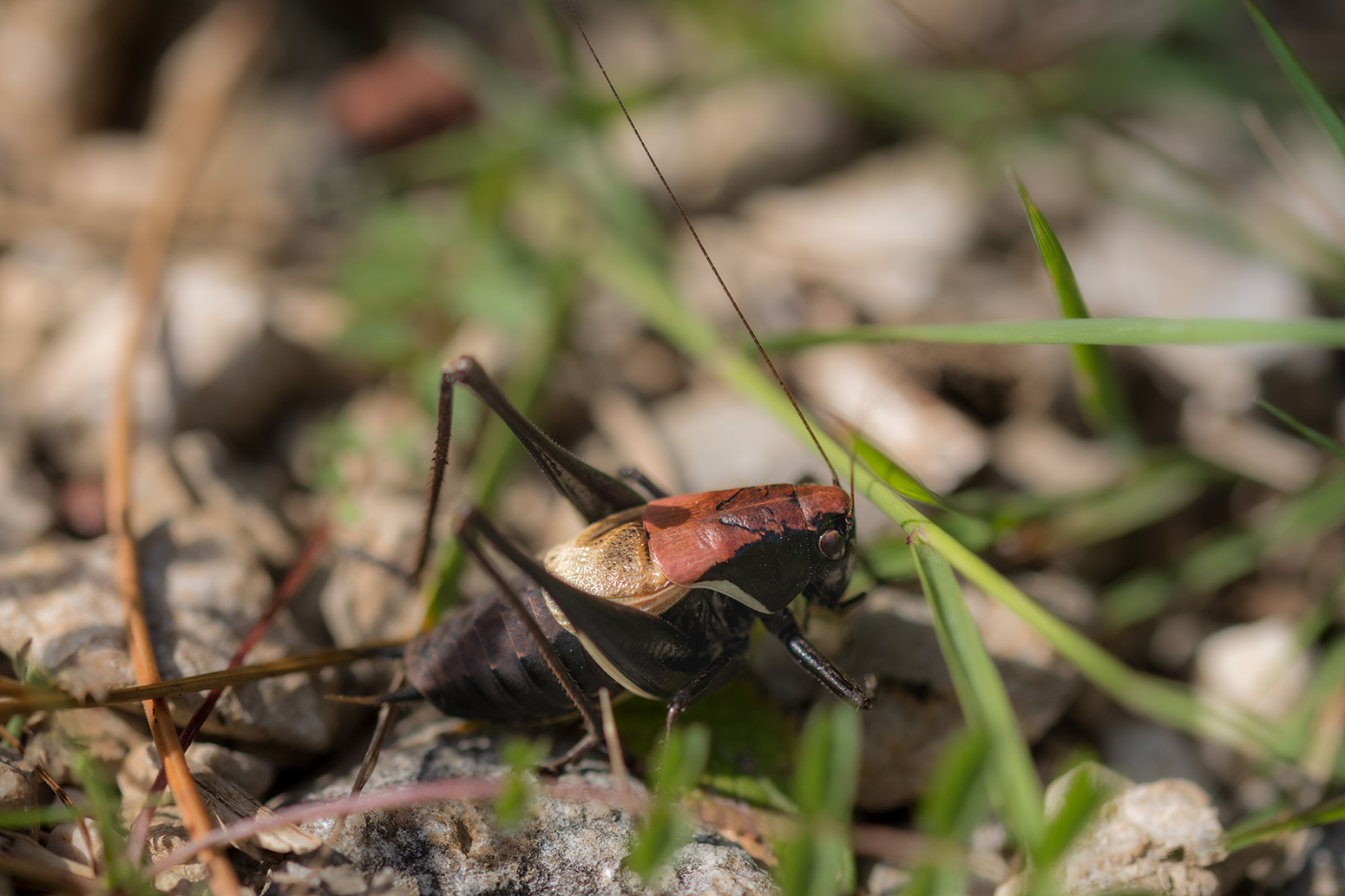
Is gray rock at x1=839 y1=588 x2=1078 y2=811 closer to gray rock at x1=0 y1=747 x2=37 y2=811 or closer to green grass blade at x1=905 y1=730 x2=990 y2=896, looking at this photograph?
green grass blade at x1=905 y1=730 x2=990 y2=896

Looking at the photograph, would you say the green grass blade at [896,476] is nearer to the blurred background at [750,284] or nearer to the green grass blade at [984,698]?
the green grass blade at [984,698]

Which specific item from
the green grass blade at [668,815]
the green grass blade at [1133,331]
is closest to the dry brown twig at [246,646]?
the green grass blade at [668,815]

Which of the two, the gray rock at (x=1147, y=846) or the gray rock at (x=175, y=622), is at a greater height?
the gray rock at (x=175, y=622)

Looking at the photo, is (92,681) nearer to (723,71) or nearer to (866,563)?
(866,563)

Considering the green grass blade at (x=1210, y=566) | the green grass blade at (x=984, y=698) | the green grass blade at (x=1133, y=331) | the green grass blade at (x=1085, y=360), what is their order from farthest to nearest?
the green grass blade at (x=1210, y=566) → the green grass blade at (x=1085, y=360) → the green grass blade at (x=1133, y=331) → the green grass blade at (x=984, y=698)

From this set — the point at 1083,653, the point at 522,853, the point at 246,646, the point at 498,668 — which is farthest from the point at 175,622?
the point at 1083,653

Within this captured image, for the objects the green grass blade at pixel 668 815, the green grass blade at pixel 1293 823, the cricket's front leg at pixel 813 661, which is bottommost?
the green grass blade at pixel 1293 823

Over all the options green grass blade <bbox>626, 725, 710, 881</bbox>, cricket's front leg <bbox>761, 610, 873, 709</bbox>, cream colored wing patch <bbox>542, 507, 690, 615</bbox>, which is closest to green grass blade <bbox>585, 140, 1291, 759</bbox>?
cricket's front leg <bbox>761, 610, 873, 709</bbox>
